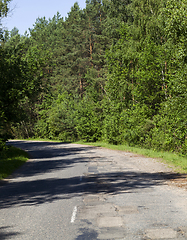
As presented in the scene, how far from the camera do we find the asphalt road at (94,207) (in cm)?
634

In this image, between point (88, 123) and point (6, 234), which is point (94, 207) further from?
point (88, 123)

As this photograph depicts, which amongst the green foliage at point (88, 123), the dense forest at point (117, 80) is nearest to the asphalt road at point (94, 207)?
the dense forest at point (117, 80)

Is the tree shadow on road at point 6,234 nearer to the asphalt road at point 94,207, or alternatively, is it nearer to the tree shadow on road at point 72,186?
the asphalt road at point 94,207

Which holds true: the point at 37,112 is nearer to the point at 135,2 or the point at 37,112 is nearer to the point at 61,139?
the point at 61,139

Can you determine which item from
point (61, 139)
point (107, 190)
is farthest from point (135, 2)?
point (107, 190)

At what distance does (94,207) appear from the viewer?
8414 mm

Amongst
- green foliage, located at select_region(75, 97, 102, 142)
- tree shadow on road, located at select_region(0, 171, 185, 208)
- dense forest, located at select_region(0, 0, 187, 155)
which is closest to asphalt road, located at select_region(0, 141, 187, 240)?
tree shadow on road, located at select_region(0, 171, 185, 208)

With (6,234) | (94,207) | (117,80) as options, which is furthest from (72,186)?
(117,80)

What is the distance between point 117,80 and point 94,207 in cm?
2839

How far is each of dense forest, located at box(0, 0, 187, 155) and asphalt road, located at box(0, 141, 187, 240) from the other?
7.55 metres

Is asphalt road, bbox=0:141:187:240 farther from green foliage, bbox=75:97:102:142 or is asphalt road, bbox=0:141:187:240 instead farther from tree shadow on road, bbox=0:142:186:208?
green foliage, bbox=75:97:102:142

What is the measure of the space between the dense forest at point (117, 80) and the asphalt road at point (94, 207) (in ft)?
24.8

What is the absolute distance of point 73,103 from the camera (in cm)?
5212

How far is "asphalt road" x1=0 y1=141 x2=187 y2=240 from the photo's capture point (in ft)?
20.8
